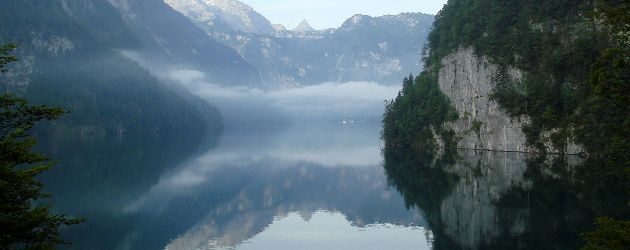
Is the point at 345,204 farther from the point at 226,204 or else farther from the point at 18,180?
the point at 18,180

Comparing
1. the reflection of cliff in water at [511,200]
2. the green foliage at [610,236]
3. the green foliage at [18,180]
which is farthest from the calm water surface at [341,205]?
the green foliage at [18,180]

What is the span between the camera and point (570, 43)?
105562 mm

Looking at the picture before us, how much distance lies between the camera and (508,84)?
12038cm

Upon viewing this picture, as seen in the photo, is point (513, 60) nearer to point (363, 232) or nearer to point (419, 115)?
point (419, 115)

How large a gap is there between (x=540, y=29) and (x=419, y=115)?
40.0m

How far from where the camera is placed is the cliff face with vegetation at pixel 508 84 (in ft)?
332

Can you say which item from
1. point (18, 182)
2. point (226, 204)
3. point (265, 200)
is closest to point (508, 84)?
point (265, 200)

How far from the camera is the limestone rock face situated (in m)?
119

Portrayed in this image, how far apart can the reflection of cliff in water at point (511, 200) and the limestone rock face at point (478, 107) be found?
20966 millimetres

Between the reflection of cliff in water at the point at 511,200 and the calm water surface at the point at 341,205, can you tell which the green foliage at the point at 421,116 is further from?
the reflection of cliff in water at the point at 511,200

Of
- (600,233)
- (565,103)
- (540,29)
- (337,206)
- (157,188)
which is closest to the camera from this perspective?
(600,233)

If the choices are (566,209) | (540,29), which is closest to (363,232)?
(566,209)

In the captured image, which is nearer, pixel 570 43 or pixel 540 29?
pixel 570 43

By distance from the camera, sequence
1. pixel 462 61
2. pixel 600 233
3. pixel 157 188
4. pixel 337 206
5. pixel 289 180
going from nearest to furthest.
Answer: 1. pixel 600 233
2. pixel 337 206
3. pixel 157 188
4. pixel 289 180
5. pixel 462 61
